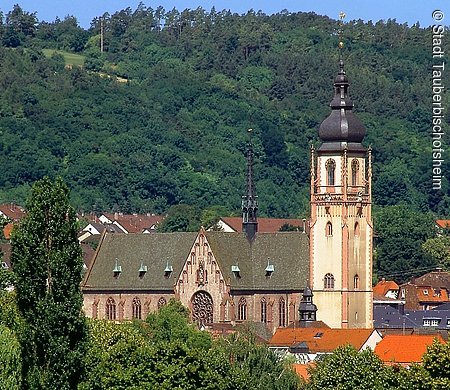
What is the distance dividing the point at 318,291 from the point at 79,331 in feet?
163

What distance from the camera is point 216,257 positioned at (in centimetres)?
11612

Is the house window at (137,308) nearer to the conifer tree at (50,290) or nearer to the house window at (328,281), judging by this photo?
the house window at (328,281)

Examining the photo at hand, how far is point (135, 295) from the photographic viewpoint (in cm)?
11838

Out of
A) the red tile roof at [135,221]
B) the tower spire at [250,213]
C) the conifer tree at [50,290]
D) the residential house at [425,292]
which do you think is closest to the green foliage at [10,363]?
the conifer tree at [50,290]

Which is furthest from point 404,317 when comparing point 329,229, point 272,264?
point 329,229

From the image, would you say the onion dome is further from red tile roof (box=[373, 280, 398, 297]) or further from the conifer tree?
the conifer tree

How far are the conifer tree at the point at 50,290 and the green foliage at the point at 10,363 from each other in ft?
1.08

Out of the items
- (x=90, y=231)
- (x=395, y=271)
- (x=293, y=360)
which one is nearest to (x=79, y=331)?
Result: (x=293, y=360)

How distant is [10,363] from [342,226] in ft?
168

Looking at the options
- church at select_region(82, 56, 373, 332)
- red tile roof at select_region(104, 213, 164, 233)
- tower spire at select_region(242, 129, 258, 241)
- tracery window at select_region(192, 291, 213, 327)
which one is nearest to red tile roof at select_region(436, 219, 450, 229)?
red tile roof at select_region(104, 213, 164, 233)

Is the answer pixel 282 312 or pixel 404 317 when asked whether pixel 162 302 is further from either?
pixel 404 317

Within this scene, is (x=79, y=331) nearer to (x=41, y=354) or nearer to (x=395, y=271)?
(x=41, y=354)

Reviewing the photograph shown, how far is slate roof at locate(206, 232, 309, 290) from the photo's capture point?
115312mm

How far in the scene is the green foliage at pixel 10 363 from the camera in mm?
62938
